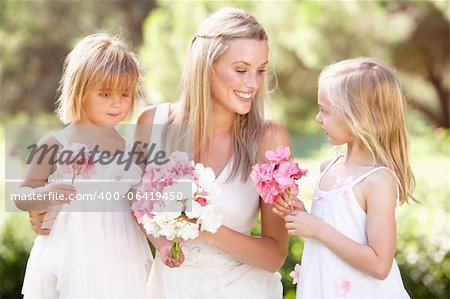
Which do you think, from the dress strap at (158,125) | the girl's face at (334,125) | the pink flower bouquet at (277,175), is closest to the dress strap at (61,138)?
the dress strap at (158,125)

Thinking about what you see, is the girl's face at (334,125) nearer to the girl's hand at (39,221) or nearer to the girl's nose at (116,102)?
the girl's nose at (116,102)

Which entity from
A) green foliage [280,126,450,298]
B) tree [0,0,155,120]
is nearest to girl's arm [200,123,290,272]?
green foliage [280,126,450,298]

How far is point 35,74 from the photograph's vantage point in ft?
96.4

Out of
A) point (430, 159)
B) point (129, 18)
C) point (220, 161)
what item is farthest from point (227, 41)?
point (129, 18)

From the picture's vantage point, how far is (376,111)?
3260 millimetres

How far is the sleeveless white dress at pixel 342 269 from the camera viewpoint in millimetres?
A: 3195

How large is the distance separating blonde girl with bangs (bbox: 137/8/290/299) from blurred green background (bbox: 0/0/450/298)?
228 millimetres

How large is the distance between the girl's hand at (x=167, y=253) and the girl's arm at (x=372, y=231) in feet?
1.50

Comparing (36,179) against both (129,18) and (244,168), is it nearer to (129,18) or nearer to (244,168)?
(244,168)

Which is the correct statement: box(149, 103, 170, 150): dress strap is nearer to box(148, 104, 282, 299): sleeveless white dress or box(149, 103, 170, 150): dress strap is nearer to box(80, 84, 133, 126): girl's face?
box(80, 84, 133, 126): girl's face

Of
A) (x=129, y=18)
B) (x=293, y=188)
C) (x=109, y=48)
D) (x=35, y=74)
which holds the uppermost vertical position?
(x=109, y=48)

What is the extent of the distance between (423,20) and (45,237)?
14770 millimetres

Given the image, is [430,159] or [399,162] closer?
[399,162]

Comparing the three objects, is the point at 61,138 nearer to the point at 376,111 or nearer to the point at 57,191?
the point at 57,191
